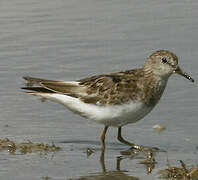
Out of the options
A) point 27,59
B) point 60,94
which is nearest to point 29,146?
point 60,94

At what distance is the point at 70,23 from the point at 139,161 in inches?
207

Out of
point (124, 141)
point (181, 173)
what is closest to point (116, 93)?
point (124, 141)

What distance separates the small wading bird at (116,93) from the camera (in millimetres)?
9172

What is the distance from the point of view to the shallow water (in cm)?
879

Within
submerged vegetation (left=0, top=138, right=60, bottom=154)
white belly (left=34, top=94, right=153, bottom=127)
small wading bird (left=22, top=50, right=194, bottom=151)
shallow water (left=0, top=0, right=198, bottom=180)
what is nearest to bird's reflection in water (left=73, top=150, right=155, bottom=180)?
shallow water (left=0, top=0, right=198, bottom=180)

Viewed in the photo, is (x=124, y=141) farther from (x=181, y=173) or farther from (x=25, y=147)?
(x=181, y=173)

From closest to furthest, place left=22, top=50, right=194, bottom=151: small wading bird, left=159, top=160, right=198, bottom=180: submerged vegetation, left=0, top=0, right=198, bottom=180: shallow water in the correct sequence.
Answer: left=159, top=160, right=198, bottom=180: submerged vegetation
left=0, top=0, right=198, bottom=180: shallow water
left=22, top=50, right=194, bottom=151: small wading bird

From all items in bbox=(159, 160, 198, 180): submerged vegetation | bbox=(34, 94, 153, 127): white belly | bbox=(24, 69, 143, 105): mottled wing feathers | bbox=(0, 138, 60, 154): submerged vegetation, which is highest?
bbox=(24, 69, 143, 105): mottled wing feathers

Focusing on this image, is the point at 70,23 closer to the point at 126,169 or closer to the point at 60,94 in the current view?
the point at 60,94

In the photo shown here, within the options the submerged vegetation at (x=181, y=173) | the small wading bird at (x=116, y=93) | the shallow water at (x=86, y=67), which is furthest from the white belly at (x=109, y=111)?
the submerged vegetation at (x=181, y=173)

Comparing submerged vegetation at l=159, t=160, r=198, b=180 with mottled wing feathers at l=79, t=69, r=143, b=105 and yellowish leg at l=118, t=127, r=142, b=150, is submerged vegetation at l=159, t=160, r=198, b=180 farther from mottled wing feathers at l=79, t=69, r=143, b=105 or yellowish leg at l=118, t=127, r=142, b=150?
mottled wing feathers at l=79, t=69, r=143, b=105

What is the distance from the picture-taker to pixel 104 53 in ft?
40.5

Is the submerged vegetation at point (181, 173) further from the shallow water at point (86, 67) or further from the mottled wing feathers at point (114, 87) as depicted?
the mottled wing feathers at point (114, 87)

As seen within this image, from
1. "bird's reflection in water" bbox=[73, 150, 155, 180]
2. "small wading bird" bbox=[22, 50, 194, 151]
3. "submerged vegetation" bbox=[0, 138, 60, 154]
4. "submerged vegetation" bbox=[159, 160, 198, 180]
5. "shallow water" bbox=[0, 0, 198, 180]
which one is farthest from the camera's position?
"small wading bird" bbox=[22, 50, 194, 151]
